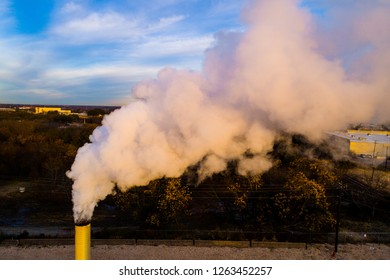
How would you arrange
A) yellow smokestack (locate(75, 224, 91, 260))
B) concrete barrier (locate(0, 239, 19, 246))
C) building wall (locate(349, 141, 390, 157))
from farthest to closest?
building wall (locate(349, 141, 390, 157)), concrete barrier (locate(0, 239, 19, 246)), yellow smokestack (locate(75, 224, 91, 260))

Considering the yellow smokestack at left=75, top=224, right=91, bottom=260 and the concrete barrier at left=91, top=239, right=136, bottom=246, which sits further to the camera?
the concrete barrier at left=91, top=239, right=136, bottom=246

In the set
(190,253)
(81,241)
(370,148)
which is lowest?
(190,253)

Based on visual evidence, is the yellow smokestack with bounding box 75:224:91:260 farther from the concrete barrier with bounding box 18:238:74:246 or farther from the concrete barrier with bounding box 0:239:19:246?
the concrete barrier with bounding box 0:239:19:246

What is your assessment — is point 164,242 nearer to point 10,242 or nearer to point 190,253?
point 190,253

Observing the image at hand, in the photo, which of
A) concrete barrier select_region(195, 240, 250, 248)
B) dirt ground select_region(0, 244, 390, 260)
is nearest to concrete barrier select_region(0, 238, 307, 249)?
concrete barrier select_region(195, 240, 250, 248)

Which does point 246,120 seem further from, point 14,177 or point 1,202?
point 14,177

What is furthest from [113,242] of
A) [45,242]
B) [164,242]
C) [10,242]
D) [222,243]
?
[222,243]

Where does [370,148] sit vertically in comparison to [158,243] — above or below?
above

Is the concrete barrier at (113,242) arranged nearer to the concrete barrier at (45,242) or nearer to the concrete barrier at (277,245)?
the concrete barrier at (45,242)

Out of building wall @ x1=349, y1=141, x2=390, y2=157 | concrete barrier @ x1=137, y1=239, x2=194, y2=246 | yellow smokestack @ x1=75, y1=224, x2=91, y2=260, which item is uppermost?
building wall @ x1=349, y1=141, x2=390, y2=157

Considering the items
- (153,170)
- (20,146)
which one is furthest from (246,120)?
(20,146)

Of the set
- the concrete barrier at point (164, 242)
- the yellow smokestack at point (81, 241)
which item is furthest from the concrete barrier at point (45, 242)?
the yellow smokestack at point (81, 241)
